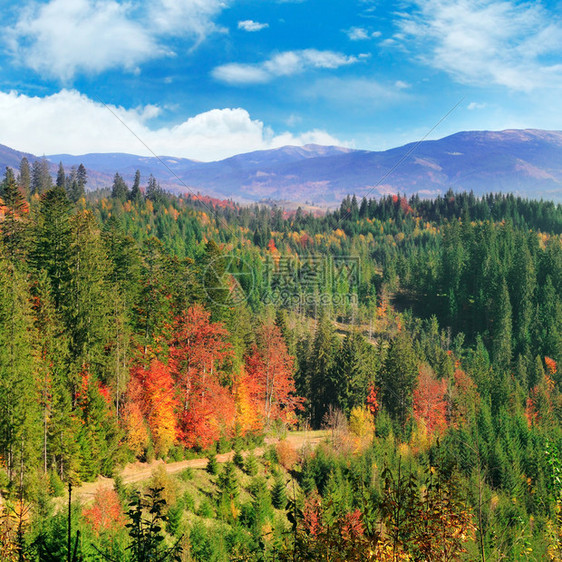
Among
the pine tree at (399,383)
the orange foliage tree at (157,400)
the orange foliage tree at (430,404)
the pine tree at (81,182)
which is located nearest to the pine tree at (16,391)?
the orange foliage tree at (157,400)

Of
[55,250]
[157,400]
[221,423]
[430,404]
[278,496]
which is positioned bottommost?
[278,496]

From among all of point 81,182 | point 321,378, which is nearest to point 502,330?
point 321,378

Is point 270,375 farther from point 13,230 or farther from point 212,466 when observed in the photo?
point 13,230

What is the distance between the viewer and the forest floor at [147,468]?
26.9 metres

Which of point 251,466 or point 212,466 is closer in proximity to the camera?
point 212,466

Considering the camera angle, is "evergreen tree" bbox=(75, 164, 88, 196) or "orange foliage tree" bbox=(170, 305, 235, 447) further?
"evergreen tree" bbox=(75, 164, 88, 196)

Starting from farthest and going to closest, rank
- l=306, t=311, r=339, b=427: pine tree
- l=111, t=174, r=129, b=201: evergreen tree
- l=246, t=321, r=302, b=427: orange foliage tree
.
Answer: l=111, t=174, r=129, b=201: evergreen tree
l=306, t=311, r=339, b=427: pine tree
l=246, t=321, r=302, b=427: orange foliage tree

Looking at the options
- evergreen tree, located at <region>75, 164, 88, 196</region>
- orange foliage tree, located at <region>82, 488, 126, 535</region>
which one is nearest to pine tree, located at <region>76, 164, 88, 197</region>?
evergreen tree, located at <region>75, 164, 88, 196</region>

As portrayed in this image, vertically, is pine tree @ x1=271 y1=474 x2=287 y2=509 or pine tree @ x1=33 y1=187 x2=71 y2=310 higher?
pine tree @ x1=33 y1=187 x2=71 y2=310

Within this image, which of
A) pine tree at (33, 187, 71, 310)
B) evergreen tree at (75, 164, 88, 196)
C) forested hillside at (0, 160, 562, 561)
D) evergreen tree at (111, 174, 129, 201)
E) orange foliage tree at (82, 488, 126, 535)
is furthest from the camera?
evergreen tree at (111, 174, 129, 201)

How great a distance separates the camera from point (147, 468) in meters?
32.4

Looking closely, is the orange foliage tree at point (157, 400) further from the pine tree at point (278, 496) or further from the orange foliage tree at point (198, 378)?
the pine tree at point (278, 496)

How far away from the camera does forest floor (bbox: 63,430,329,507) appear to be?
1058 inches

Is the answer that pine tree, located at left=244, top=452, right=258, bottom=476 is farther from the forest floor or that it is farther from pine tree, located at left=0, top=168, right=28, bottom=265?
pine tree, located at left=0, top=168, right=28, bottom=265
